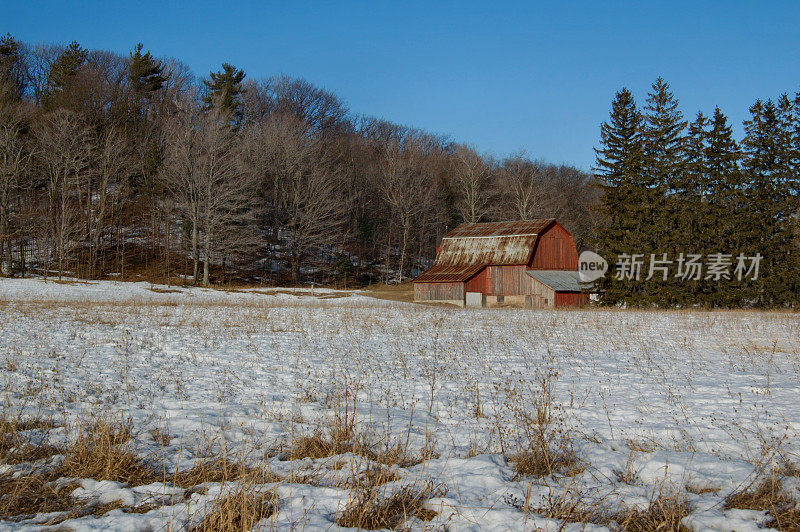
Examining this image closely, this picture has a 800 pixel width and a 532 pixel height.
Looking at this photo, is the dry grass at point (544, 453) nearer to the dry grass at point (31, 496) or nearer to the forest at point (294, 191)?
the dry grass at point (31, 496)

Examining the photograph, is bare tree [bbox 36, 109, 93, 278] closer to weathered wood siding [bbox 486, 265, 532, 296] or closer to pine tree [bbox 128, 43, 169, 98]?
pine tree [bbox 128, 43, 169, 98]

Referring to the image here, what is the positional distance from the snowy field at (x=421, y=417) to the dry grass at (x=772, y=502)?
0.29 feet

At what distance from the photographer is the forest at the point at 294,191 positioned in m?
35.6

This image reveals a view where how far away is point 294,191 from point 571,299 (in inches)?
1236

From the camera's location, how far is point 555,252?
48625 millimetres

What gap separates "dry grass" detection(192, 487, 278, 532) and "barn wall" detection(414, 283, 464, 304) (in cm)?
4236

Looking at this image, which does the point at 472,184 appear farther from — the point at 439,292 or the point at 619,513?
the point at 619,513

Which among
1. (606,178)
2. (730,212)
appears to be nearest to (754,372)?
(730,212)

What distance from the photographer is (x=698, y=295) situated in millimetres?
34469

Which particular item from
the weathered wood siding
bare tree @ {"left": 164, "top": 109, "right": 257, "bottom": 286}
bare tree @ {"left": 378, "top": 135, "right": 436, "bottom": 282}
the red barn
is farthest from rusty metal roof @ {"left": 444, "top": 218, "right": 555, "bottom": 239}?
bare tree @ {"left": 164, "top": 109, "right": 257, "bottom": 286}

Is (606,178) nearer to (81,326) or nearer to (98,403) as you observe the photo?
(81,326)

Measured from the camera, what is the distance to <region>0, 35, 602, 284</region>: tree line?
49.0m

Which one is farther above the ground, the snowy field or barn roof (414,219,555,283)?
barn roof (414,219,555,283)

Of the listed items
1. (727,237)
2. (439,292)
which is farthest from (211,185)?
(727,237)
